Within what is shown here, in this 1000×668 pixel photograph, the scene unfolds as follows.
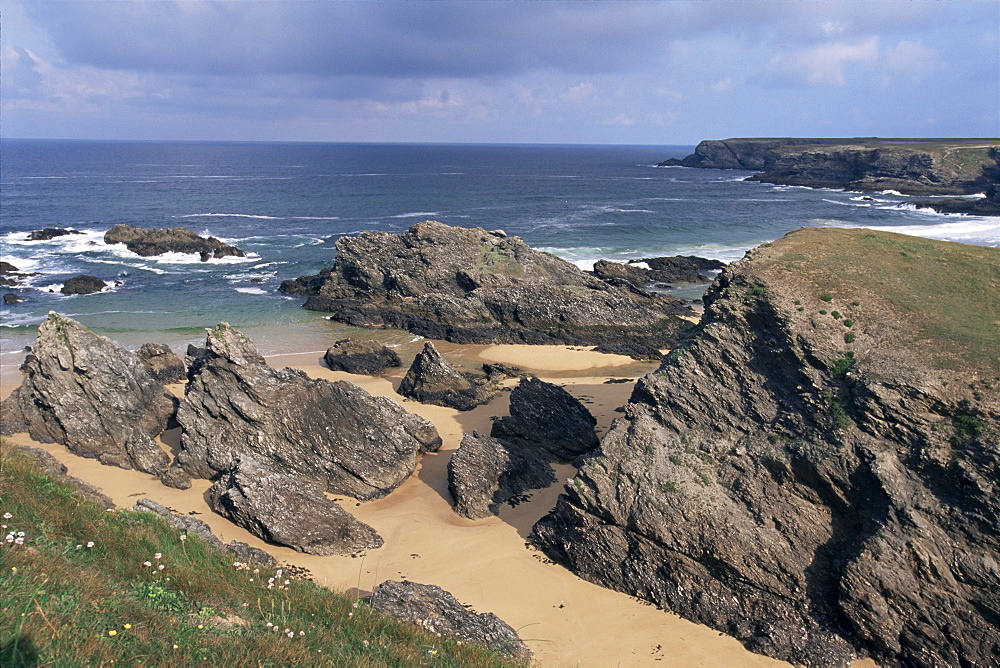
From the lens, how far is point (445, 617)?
36.3 feet

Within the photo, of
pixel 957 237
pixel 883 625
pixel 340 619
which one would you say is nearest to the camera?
pixel 340 619

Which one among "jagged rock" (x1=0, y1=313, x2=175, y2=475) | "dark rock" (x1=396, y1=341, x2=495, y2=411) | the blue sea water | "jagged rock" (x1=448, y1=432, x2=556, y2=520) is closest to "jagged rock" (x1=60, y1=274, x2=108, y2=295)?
the blue sea water

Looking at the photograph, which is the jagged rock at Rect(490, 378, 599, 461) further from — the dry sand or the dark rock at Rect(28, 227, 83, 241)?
the dark rock at Rect(28, 227, 83, 241)

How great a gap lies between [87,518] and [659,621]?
9.74m

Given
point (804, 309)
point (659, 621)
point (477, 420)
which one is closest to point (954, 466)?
point (804, 309)

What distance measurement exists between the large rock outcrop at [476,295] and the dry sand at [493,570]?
1343cm

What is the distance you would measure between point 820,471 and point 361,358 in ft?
64.1

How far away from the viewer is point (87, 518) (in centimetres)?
956

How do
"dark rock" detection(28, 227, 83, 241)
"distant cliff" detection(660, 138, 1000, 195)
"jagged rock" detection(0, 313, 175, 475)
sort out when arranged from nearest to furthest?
"jagged rock" detection(0, 313, 175, 475) < "dark rock" detection(28, 227, 83, 241) < "distant cliff" detection(660, 138, 1000, 195)

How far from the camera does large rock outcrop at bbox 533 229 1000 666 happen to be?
429 inches

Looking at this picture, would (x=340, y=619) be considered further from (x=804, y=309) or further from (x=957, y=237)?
(x=957, y=237)

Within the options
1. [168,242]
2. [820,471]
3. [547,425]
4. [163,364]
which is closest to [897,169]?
[168,242]

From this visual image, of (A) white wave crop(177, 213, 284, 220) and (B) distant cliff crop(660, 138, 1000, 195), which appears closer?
(A) white wave crop(177, 213, 284, 220)

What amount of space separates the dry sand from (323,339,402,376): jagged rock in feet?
25.8
